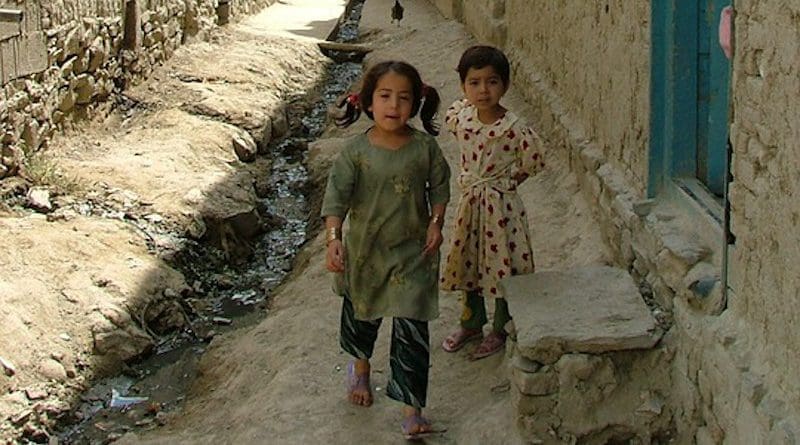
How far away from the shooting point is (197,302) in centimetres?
661

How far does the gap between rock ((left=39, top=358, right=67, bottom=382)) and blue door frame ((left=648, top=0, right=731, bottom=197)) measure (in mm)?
2674

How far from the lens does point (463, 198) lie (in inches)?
176

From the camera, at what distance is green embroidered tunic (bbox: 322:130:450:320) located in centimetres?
399

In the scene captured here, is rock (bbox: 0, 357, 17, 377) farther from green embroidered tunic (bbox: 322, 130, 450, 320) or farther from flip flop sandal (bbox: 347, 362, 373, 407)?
green embroidered tunic (bbox: 322, 130, 450, 320)

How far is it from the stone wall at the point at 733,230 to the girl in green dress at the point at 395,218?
2.65ft

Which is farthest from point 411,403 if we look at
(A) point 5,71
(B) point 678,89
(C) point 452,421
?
(A) point 5,71

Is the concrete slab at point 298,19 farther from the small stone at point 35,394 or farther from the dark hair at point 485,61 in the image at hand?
the dark hair at point 485,61

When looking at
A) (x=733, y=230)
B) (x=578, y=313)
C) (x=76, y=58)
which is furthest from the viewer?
(x=76, y=58)

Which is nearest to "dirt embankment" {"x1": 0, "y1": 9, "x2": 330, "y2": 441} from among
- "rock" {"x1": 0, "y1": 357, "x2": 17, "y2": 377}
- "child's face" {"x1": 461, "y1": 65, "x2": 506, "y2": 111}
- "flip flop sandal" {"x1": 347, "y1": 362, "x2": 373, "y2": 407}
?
"rock" {"x1": 0, "y1": 357, "x2": 17, "y2": 377}

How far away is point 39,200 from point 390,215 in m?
3.51

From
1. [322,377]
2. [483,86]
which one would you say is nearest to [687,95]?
[483,86]

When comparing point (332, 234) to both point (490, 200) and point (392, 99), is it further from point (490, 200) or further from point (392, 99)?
point (490, 200)

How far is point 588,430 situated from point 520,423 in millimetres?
216

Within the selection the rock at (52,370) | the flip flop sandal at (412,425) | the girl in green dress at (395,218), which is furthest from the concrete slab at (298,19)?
the flip flop sandal at (412,425)
